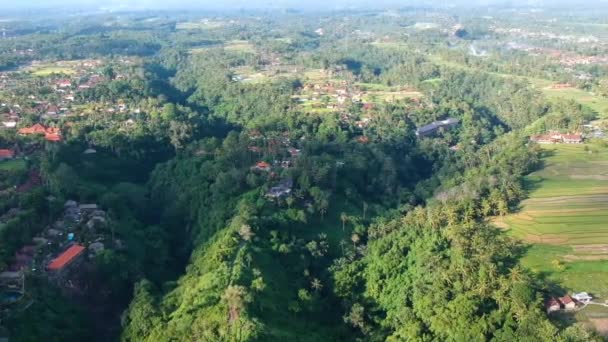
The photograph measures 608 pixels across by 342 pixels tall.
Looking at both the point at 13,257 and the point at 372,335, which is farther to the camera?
the point at 13,257

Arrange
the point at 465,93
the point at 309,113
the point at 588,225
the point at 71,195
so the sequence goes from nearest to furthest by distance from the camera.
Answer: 1. the point at 588,225
2. the point at 71,195
3. the point at 309,113
4. the point at 465,93

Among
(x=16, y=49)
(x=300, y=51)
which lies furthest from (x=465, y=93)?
(x=16, y=49)

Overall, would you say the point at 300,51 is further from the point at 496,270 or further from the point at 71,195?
the point at 496,270

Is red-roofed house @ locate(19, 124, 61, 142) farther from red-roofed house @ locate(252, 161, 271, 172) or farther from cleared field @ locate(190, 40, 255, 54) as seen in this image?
cleared field @ locate(190, 40, 255, 54)

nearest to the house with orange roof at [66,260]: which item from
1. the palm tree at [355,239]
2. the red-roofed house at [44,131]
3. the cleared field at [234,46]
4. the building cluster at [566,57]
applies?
the palm tree at [355,239]

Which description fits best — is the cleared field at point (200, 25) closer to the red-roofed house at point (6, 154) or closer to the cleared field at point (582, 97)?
the cleared field at point (582, 97)
